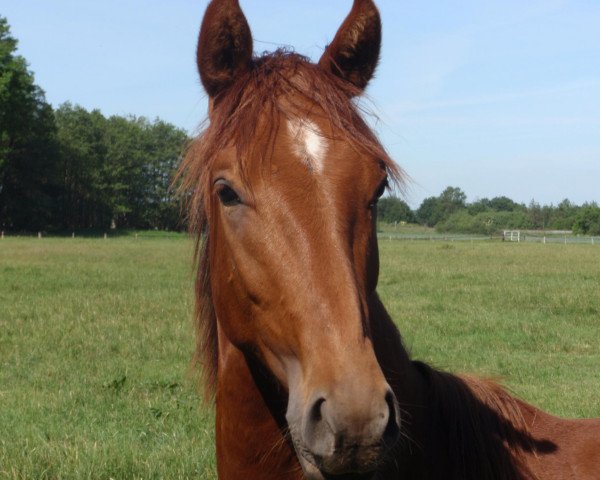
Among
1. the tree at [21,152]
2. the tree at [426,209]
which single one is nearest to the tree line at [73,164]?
the tree at [21,152]

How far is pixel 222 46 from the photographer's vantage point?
96.7 inches

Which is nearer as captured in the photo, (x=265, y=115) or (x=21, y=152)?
(x=265, y=115)

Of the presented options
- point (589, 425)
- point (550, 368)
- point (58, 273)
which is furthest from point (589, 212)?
point (589, 425)

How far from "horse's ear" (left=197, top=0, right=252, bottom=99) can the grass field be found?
4.56 feet

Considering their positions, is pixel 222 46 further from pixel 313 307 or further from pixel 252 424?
pixel 252 424

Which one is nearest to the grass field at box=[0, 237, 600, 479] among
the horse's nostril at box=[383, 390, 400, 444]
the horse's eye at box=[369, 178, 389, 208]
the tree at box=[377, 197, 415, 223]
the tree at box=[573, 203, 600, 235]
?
the tree at box=[377, 197, 415, 223]

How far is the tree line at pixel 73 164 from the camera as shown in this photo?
55969 mm

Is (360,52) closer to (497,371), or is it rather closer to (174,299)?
(497,371)

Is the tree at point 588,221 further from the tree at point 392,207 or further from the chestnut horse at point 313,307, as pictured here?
the chestnut horse at point 313,307

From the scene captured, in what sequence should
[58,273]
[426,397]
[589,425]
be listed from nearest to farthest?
1. [426,397]
2. [589,425]
3. [58,273]

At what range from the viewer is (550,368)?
335 inches

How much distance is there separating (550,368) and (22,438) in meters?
5.97

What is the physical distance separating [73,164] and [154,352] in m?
58.8

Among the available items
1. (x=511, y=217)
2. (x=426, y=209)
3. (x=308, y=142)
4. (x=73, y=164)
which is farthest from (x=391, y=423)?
(x=511, y=217)
